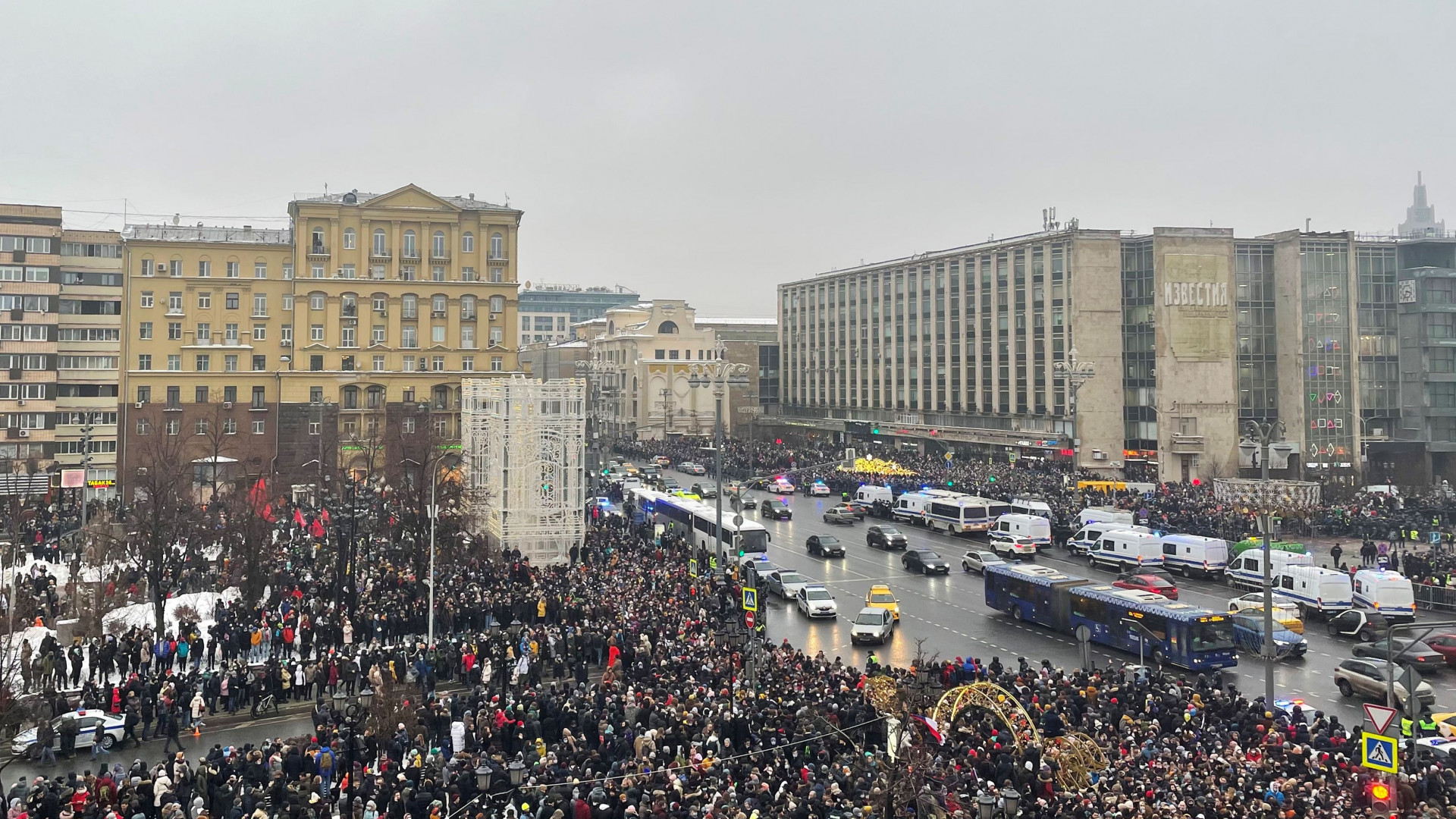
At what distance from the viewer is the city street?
87.6 feet

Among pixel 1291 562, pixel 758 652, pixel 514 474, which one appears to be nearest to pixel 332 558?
pixel 514 474

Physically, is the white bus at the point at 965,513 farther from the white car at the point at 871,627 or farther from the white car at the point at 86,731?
the white car at the point at 86,731

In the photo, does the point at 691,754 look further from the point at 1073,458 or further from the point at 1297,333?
the point at 1297,333

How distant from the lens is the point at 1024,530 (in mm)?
45625

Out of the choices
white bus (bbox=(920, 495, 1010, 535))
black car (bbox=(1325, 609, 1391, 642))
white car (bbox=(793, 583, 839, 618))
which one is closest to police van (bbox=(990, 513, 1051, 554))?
white bus (bbox=(920, 495, 1010, 535))

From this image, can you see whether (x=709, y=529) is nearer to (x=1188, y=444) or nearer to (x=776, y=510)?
(x=776, y=510)

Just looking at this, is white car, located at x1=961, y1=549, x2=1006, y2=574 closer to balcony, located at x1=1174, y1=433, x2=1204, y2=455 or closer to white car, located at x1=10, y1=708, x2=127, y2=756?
white car, located at x1=10, y1=708, x2=127, y2=756

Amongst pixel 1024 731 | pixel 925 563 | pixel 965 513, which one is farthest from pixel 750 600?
pixel 965 513

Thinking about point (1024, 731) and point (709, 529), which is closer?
point (1024, 731)

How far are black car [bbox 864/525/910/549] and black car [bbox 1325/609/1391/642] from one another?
2003 centimetres

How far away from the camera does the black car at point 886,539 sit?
48.9 meters

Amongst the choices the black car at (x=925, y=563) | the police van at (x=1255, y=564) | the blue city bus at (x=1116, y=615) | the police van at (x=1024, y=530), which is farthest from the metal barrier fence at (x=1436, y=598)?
the black car at (x=925, y=563)

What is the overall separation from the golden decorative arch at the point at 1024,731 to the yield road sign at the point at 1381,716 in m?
4.03

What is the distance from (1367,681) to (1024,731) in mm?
11237
